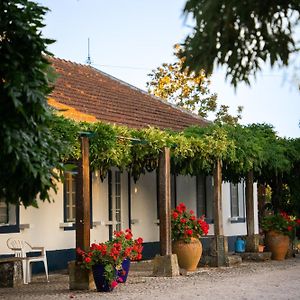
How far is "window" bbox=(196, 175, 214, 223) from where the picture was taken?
23.1 metres

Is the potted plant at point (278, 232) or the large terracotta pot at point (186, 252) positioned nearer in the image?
the large terracotta pot at point (186, 252)

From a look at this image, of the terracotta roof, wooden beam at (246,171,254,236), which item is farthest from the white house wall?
wooden beam at (246,171,254,236)

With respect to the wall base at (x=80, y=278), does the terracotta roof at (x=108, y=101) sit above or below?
above

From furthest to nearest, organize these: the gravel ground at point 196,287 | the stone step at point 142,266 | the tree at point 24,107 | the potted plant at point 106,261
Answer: the stone step at point 142,266
the potted plant at point 106,261
the gravel ground at point 196,287
the tree at point 24,107

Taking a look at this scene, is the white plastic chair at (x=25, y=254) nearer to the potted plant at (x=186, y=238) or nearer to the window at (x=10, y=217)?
the window at (x=10, y=217)

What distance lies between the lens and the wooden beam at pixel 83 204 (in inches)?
539

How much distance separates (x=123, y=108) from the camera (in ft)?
69.2

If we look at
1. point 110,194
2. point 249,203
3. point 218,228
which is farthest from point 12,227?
point 249,203

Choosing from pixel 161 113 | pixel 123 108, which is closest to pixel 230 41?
pixel 123 108

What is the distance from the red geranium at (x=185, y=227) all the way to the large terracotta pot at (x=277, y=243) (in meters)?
3.79

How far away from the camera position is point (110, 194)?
19281 millimetres

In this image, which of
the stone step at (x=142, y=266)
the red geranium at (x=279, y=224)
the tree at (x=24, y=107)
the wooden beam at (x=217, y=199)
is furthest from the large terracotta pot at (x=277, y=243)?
the tree at (x=24, y=107)

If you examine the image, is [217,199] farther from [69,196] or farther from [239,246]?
[239,246]

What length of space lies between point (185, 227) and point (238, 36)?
10198 mm
